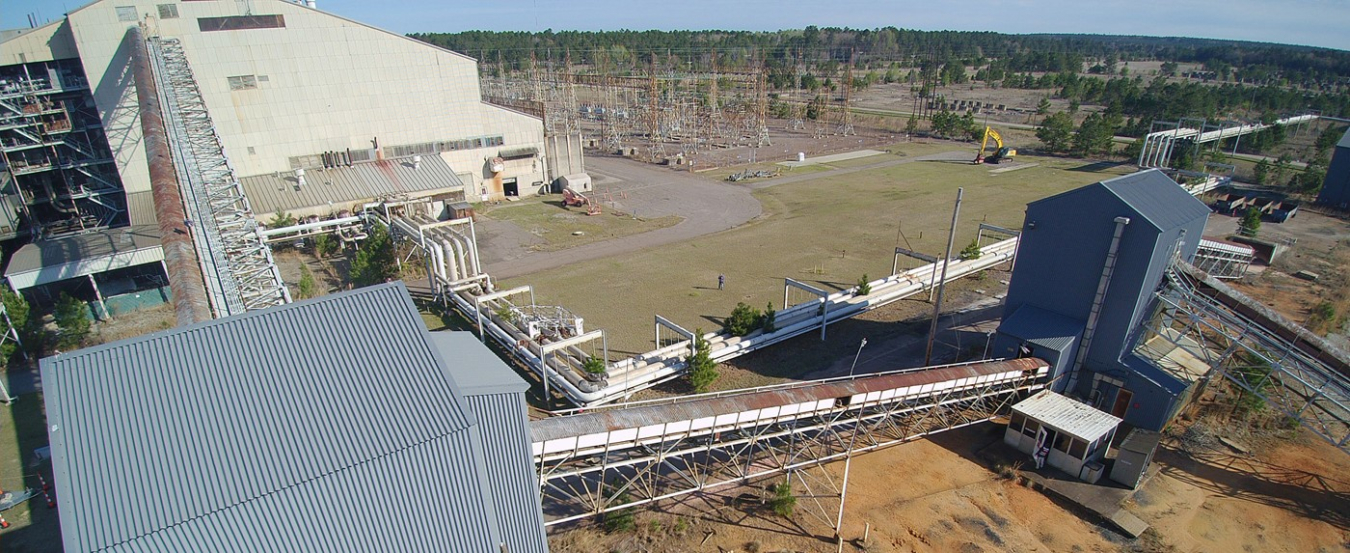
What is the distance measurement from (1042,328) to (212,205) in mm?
30366

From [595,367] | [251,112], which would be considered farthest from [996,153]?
[251,112]

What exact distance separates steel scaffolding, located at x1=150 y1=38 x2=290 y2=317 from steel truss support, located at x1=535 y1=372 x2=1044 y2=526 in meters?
11.1

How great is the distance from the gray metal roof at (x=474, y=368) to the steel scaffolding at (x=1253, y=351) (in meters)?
19.9

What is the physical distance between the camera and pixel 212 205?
79.5ft

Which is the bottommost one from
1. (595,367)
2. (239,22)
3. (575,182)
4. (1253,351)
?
(575,182)

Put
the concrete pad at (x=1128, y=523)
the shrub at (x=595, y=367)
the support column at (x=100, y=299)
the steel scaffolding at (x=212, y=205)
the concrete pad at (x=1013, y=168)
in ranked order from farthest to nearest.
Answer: the concrete pad at (x=1013, y=168) < the support column at (x=100, y=299) < the shrub at (x=595, y=367) < the steel scaffolding at (x=212, y=205) < the concrete pad at (x=1128, y=523)

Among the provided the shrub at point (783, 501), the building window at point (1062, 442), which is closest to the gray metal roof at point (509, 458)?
the shrub at point (783, 501)

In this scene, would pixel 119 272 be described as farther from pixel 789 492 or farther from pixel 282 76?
pixel 789 492

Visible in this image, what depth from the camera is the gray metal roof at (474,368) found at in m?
13.2

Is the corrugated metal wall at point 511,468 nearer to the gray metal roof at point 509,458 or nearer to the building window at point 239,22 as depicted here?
the gray metal roof at point 509,458

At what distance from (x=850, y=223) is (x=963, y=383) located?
25.4 metres

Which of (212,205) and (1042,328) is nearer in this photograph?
(1042,328)

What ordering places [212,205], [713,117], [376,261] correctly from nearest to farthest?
1. [212,205]
2. [376,261]
3. [713,117]

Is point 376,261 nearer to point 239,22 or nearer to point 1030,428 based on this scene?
point 239,22
